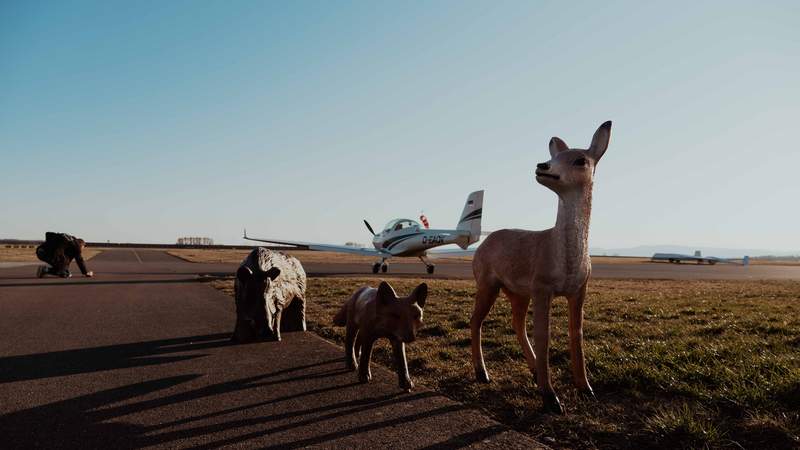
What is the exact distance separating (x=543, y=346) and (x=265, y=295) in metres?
4.11

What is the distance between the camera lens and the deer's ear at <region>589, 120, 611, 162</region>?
4.20 m

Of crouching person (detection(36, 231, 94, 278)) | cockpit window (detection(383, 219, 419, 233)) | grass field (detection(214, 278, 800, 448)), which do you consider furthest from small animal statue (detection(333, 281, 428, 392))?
cockpit window (detection(383, 219, 419, 233))

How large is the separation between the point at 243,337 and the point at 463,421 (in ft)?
14.2

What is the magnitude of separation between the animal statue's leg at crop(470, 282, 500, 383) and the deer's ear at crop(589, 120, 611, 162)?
168 centimetres

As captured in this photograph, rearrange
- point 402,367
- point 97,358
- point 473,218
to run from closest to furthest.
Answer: point 402,367 → point 97,358 → point 473,218

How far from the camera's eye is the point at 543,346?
404 centimetres

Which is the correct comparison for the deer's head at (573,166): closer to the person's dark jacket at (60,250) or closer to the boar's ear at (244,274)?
the boar's ear at (244,274)

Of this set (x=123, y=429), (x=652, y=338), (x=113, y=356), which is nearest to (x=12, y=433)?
(x=123, y=429)

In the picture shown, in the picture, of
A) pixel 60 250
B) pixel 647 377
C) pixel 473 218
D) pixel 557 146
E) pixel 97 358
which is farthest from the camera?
pixel 473 218

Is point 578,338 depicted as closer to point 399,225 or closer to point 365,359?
point 365,359

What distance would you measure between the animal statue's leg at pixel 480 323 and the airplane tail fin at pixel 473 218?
21828 millimetres

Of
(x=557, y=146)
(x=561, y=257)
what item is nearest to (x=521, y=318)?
(x=561, y=257)

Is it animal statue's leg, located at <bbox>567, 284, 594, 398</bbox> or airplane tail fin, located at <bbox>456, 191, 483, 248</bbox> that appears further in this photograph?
airplane tail fin, located at <bbox>456, 191, 483, 248</bbox>

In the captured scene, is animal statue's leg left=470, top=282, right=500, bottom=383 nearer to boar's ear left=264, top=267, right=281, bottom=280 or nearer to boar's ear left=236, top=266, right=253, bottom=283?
boar's ear left=264, top=267, right=281, bottom=280
